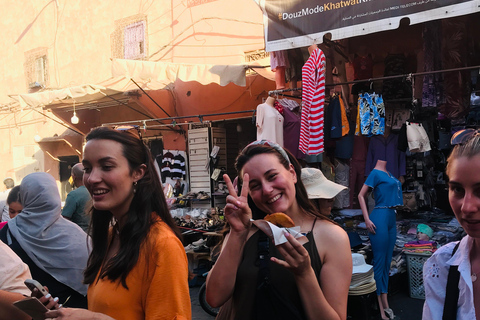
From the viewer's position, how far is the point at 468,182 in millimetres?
1356

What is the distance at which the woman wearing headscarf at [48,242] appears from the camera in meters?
2.78

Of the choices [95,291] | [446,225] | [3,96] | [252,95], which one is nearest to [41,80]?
[3,96]

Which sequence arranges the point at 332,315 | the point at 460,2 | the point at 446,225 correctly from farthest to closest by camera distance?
the point at 446,225
the point at 460,2
the point at 332,315

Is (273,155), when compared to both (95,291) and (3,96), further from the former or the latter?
(3,96)

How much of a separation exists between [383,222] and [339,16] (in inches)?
111

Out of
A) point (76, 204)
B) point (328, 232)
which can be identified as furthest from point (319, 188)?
point (76, 204)

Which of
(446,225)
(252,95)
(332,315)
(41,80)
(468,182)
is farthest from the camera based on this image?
(41,80)

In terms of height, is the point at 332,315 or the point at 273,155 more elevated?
the point at 273,155

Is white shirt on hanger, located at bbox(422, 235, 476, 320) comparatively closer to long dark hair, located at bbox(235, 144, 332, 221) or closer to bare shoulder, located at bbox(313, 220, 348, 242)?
bare shoulder, located at bbox(313, 220, 348, 242)

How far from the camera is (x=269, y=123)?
6094 mm

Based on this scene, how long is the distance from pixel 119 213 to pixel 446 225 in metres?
6.23

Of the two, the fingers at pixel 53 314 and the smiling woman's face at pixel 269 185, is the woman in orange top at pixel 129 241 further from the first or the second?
the smiling woman's face at pixel 269 185

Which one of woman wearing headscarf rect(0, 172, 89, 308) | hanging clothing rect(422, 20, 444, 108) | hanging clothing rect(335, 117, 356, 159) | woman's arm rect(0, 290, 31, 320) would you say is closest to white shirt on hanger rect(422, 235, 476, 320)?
woman's arm rect(0, 290, 31, 320)

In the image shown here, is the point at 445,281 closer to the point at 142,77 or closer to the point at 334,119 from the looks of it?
the point at 334,119
